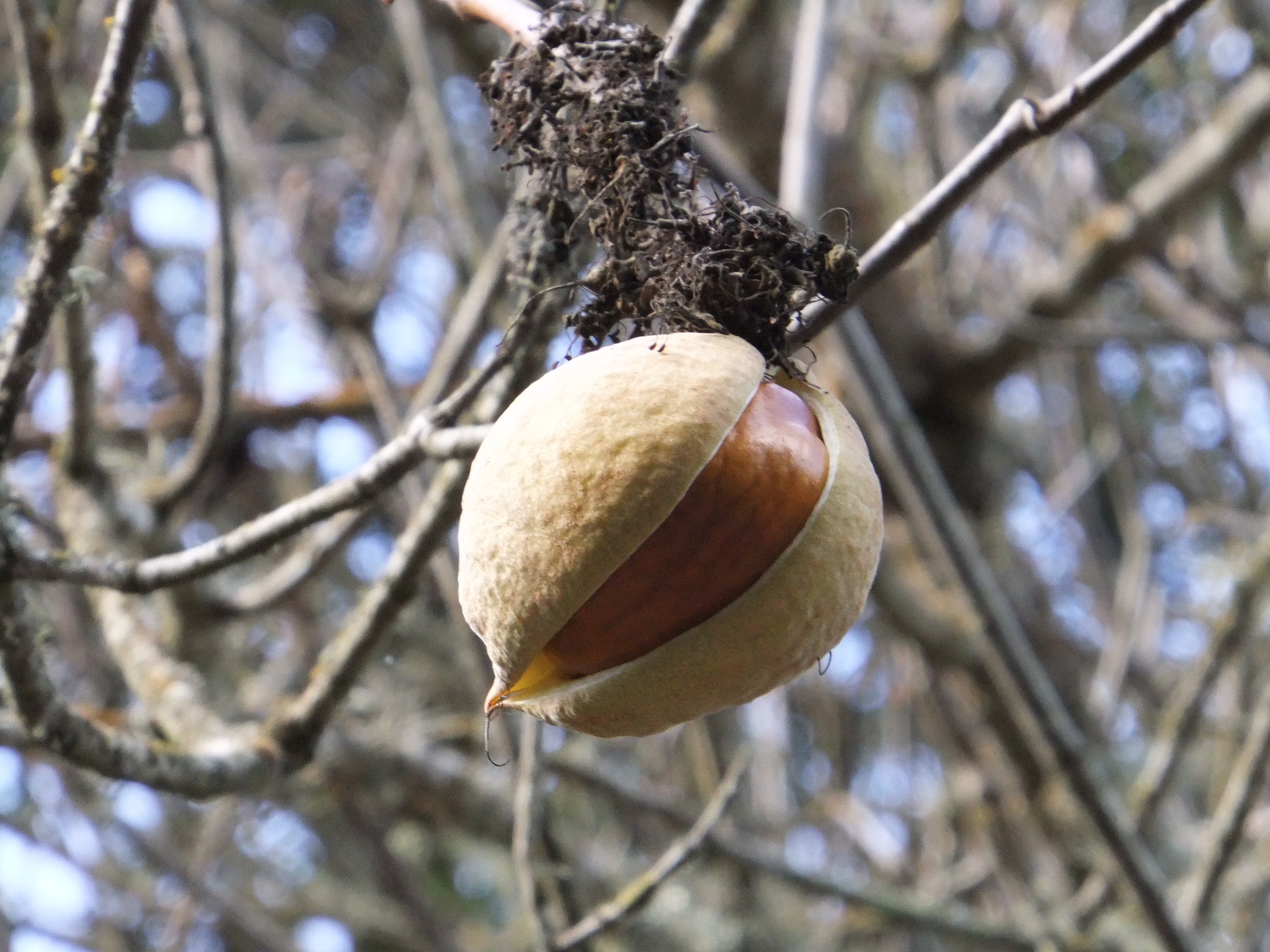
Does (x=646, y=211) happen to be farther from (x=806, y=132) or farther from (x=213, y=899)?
(x=213, y=899)

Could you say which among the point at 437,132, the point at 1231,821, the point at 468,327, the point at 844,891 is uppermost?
the point at 437,132

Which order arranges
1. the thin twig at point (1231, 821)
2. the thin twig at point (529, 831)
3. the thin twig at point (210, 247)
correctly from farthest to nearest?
the thin twig at point (1231, 821) → the thin twig at point (210, 247) → the thin twig at point (529, 831)

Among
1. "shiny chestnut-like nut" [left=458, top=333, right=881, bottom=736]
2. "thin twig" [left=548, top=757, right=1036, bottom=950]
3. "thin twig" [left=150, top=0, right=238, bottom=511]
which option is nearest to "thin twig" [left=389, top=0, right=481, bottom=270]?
"thin twig" [left=150, top=0, right=238, bottom=511]

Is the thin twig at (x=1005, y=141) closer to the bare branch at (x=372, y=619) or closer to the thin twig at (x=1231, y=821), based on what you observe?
the bare branch at (x=372, y=619)

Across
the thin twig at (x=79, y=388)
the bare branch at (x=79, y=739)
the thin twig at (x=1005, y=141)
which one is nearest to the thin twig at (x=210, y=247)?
the thin twig at (x=79, y=388)

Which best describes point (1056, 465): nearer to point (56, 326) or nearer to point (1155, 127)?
point (1155, 127)

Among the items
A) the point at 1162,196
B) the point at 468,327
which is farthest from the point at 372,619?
the point at 1162,196
